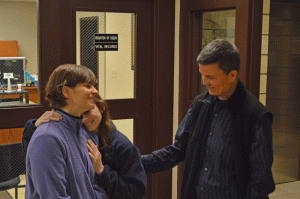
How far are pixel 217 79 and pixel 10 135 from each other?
1.81m

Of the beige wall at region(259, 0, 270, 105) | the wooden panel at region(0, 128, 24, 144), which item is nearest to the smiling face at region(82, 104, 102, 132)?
the wooden panel at region(0, 128, 24, 144)

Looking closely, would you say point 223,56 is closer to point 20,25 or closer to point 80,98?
point 80,98

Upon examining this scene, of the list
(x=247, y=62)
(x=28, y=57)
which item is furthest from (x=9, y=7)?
(x=247, y=62)

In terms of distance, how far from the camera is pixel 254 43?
8.04ft

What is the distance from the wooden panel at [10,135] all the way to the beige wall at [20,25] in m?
6.81

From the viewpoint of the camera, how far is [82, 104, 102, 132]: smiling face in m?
1.60

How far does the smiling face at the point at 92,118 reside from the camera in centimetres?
160

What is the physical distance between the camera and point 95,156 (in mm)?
1562

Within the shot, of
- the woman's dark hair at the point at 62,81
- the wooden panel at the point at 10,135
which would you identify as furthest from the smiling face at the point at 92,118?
the wooden panel at the point at 10,135

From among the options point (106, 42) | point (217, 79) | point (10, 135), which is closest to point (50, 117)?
point (217, 79)

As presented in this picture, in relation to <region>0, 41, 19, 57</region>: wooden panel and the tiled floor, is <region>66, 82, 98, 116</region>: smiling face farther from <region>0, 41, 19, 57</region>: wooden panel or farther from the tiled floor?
<region>0, 41, 19, 57</region>: wooden panel

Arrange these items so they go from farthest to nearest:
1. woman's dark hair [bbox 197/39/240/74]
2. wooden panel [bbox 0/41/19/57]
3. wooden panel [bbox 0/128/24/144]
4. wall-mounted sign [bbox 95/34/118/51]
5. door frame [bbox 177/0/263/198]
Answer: wooden panel [bbox 0/41/19/57] → wall-mounted sign [bbox 95/34/118/51] → wooden panel [bbox 0/128/24/144] → door frame [bbox 177/0/263/198] → woman's dark hair [bbox 197/39/240/74]

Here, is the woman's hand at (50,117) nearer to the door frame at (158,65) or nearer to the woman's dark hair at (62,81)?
the woman's dark hair at (62,81)

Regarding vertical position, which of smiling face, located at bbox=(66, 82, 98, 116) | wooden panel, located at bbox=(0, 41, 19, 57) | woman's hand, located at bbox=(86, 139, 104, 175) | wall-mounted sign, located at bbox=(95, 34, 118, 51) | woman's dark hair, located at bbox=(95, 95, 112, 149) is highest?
wooden panel, located at bbox=(0, 41, 19, 57)
